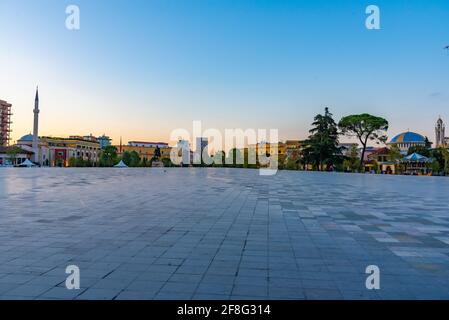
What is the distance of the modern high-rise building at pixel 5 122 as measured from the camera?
9850 centimetres

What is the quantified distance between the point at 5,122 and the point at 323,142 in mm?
92293

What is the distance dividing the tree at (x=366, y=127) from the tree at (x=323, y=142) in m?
2.17

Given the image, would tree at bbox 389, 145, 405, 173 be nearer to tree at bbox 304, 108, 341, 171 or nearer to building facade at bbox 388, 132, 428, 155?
tree at bbox 304, 108, 341, 171

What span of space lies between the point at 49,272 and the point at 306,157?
171 ft

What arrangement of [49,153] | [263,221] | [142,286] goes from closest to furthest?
[142,286] < [263,221] < [49,153]

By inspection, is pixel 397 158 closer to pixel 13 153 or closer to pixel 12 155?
pixel 13 153

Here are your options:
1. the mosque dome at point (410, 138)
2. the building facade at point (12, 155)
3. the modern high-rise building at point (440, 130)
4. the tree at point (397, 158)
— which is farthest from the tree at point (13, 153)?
the modern high-rise building at point (440, 130)

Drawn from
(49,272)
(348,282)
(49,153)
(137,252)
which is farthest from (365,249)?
(49,153)

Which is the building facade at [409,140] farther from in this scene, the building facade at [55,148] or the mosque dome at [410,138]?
the building facade at [55,148]

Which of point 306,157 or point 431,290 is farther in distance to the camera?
point 306,157

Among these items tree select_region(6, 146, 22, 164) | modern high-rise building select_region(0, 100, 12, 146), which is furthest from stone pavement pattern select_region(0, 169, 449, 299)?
modern high-rise building select_region(0, 100, 12, 146)
